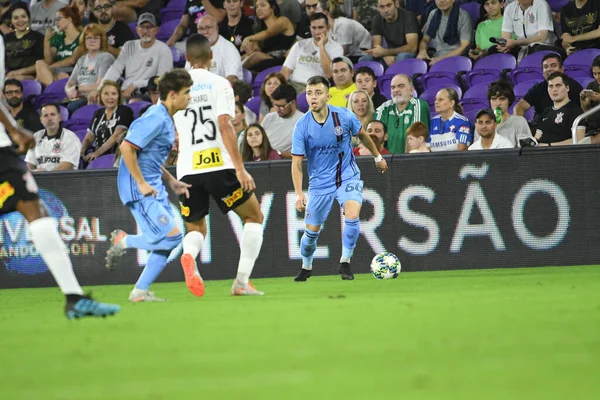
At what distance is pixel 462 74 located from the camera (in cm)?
1515

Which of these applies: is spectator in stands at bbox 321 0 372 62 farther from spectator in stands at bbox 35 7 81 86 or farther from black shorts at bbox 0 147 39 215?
black shorts at bbox 0 147 39 215

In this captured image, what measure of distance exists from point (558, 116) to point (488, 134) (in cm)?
95

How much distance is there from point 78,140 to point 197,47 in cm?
646

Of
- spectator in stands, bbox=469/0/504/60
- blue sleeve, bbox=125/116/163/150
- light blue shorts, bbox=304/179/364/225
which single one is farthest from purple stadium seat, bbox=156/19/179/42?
blue sleeve, bbox=125/116/163/150

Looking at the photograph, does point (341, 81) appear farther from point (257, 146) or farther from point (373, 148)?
point (373, 148)

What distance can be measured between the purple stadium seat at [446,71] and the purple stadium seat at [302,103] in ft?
5.55

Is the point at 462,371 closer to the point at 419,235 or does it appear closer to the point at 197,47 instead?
the point at 197,47

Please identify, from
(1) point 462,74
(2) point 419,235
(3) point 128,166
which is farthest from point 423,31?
(3) point 128,166

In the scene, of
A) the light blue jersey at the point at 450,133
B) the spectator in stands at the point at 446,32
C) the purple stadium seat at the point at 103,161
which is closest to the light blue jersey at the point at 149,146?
the light blue jersey at the point at 450,133

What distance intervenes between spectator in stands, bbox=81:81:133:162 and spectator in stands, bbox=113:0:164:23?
3.70 meters

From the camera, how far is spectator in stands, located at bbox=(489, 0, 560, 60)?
48.4 feet

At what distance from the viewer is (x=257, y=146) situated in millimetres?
13453

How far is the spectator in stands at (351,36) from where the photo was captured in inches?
635

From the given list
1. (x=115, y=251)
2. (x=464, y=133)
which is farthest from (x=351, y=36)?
(x=115, y=251)
